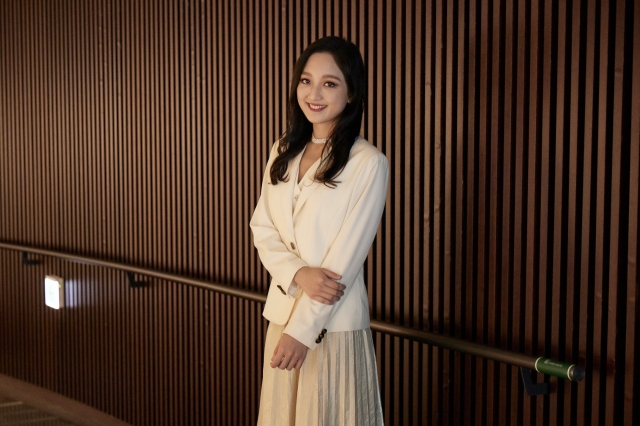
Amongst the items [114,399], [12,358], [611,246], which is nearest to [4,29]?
[12,358]

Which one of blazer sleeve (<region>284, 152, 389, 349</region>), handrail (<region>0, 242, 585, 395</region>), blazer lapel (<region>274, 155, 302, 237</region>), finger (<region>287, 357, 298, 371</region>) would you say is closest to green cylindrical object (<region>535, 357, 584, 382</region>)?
handrail (<region>0, 242, 585, 395</region>)

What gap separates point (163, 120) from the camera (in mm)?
4082

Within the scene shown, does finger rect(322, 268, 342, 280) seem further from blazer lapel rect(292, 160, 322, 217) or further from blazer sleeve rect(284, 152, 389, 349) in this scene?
blazer lapel rect(292, 160, 322, 217)

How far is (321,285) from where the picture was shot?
2129mm

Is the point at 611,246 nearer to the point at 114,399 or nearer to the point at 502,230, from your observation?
the point at 502,230

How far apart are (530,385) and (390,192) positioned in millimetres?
931

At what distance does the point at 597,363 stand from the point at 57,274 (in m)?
3.83

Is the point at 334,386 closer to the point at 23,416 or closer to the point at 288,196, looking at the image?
the point at 288,196

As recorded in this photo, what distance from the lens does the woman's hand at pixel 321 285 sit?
2129 millimetres

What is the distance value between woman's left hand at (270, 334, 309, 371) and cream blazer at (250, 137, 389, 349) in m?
0.02

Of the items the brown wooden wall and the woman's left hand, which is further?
the brown wooden wall

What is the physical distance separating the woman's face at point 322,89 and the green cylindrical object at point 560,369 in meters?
0.99

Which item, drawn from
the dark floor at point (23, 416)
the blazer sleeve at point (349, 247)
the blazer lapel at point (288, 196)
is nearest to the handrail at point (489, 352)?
the blazer sleeve at point (349, 247)

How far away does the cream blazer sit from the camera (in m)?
2.17
